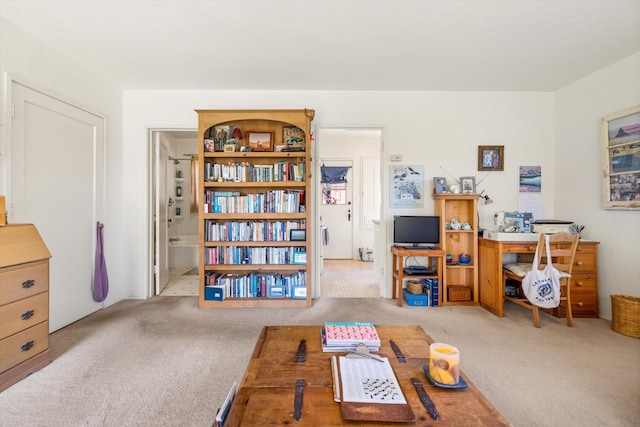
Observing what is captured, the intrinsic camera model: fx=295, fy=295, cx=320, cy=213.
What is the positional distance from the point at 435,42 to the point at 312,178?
1868 mm

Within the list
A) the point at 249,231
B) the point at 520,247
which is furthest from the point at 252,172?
the point at 520,247

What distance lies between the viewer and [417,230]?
3.51m

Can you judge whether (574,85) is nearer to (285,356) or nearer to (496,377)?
(496,377)

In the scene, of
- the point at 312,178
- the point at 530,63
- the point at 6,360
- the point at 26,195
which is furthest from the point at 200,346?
the point at 530,63

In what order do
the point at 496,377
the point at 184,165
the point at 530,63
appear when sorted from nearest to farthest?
the point at 496,377
the point at 530,63
the point at 184,165

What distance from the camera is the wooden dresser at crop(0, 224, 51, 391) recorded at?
179cm

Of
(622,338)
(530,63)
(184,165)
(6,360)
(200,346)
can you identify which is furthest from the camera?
(184,165)

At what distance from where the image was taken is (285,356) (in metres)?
1.26

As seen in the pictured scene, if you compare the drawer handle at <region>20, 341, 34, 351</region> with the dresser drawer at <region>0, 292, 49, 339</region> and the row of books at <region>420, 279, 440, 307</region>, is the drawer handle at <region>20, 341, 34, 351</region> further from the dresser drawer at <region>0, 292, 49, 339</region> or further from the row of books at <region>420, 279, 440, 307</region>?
the row of books at <region>420, 279, 440, 307</region>

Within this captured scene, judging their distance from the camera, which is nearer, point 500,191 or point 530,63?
point 530,63

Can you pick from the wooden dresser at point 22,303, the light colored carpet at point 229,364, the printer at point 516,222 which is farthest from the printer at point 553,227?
the wooden dresser at point 22,303

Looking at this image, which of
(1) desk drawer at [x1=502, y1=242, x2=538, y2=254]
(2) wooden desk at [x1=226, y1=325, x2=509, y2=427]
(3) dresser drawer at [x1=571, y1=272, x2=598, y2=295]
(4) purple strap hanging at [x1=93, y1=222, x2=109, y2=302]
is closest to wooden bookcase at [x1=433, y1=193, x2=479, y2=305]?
(1) desk drawer at [x1=502, y1=242, x2=538, y2=254]

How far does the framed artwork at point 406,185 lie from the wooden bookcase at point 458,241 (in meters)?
0.23

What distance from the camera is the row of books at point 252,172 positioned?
340 centimetres
